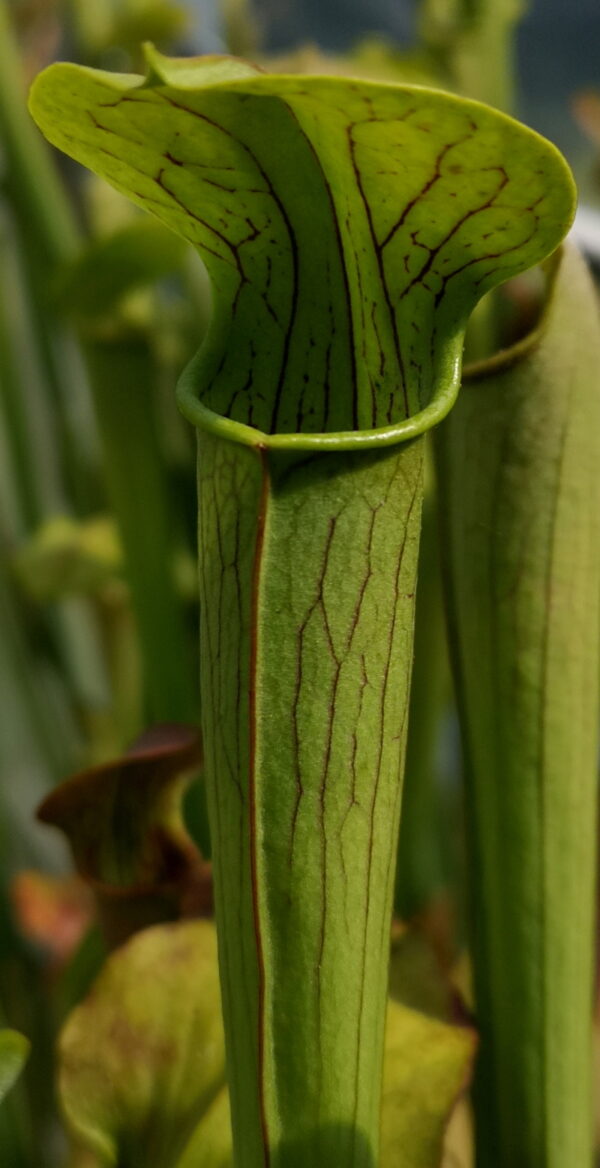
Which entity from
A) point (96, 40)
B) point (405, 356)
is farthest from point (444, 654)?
point (96, 40)

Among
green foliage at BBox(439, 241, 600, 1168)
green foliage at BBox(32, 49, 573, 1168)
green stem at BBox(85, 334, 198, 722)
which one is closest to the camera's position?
green foliage at BBox(32, 49, 573, 1168)

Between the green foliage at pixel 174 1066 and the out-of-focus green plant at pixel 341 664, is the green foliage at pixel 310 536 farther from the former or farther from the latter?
the green foliage at pixel 174 1066

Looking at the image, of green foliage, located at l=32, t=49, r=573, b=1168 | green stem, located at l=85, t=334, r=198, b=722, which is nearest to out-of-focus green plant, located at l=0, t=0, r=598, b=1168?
green foliage, located at l=32, t=49, r=573, b=1168

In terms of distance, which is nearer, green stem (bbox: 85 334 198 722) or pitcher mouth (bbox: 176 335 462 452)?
pitcher mouth (bbox: 176 335 462 452)

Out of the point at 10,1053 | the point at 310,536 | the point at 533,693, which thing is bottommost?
the point at 10,1053

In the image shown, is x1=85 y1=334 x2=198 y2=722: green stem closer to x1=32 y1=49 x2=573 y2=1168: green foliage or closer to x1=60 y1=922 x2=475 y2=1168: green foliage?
x1=60 y1=922 x2=475 y2=1168: green foliage

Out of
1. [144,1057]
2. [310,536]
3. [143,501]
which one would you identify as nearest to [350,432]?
[310,536]

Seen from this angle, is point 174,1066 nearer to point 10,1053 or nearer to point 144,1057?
point 144,1057

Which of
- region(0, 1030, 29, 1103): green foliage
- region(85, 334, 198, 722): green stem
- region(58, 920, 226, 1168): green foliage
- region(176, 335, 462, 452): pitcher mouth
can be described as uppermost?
region(176, 335, 462, 452): pitcher mouth
